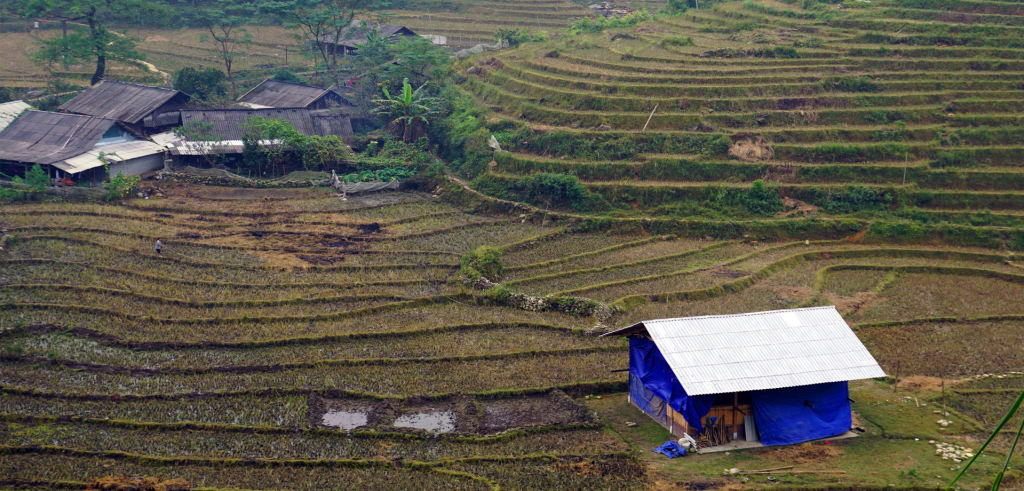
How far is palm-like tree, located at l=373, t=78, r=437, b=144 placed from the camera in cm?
2856

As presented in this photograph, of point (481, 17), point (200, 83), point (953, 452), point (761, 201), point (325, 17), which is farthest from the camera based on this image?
point (481, 17)

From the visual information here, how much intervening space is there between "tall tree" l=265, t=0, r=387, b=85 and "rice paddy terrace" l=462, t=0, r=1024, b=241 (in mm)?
7631

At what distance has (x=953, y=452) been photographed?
40.2 ft

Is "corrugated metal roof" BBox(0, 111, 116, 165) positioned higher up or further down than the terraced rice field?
further down

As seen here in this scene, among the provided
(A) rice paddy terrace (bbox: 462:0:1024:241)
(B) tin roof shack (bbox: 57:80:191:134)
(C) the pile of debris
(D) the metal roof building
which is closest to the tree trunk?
(B) tin roof shack (bbox: 57:80:191:134)

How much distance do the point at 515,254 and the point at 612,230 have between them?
3577 mm

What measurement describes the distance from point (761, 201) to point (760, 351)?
11.5m

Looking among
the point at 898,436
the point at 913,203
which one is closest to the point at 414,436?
the point at 898,436

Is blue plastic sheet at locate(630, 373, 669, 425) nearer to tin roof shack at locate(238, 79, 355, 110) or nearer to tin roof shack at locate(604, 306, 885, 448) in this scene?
tin roof shack at locate(604, 306, 885, 448)

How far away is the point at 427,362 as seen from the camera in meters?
15.6

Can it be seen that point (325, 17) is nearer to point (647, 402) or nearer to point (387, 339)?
point (387, 339)

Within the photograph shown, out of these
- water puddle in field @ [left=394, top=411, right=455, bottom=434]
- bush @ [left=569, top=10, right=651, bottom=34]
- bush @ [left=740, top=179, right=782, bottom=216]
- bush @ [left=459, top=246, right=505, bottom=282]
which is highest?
bush @ [left=569, top=10, right=651, bottom=34]

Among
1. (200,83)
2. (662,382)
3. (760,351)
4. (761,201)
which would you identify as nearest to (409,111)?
(200,83)

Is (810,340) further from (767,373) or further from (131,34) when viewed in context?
(131,34)
